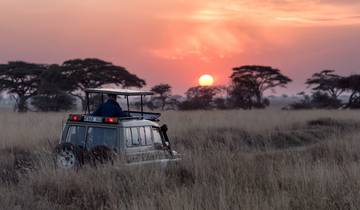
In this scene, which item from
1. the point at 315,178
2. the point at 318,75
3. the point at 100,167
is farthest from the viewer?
the point at 318,75

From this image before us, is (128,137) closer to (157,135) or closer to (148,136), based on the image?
(148,136)

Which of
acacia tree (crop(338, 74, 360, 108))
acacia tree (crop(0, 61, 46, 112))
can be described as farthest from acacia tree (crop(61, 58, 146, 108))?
acacia tree (crop(338, 74, 360, 108))

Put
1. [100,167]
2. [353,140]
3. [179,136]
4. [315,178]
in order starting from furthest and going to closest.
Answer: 1. [179,136]
2. [353,140]
3. [100,167]
4. [315,178]

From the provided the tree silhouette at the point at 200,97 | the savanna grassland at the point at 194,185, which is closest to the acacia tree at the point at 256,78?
the tree silhouette at the point at 200,97

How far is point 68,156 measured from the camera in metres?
9.71

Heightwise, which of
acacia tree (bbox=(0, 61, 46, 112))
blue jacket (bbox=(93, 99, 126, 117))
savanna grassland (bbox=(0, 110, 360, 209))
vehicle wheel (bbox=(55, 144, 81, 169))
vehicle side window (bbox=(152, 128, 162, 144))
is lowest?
savanna grassland (bbox=(0, 110, 360, 209))

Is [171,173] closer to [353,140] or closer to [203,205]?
[203,205]

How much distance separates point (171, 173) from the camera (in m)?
9.41

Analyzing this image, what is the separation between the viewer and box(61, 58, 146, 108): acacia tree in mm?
43844

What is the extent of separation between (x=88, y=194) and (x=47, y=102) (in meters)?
30.6

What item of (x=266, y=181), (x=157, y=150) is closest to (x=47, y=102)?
(x=157, y=150)

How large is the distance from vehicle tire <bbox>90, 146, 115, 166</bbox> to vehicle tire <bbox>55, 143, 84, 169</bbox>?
8.7 inches

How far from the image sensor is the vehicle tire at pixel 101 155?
9335 mm

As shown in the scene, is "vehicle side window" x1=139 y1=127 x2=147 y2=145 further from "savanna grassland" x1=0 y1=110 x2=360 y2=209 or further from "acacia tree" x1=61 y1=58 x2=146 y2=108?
"acacia tree" x1=61 y1=58 x2=146 y2=108
